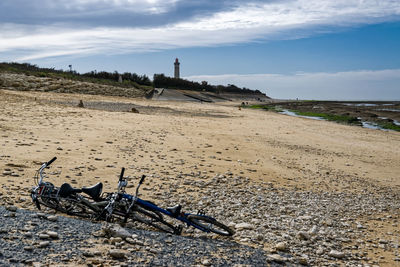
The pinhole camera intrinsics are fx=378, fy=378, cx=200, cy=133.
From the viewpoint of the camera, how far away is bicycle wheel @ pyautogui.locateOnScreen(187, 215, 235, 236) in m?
5.92

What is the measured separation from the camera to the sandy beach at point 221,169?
6.92m

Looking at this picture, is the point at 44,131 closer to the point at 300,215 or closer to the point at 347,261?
the point at 300,215

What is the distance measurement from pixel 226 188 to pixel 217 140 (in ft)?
22.3

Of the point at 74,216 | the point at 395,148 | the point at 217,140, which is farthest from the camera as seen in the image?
the point at 395,148

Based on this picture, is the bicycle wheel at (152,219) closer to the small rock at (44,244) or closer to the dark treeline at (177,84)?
the small rock at (44,244)

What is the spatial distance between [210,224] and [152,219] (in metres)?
0.95

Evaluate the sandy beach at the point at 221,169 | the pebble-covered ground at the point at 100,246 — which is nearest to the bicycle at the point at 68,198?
the pebble-covered ground at the point at 100,246

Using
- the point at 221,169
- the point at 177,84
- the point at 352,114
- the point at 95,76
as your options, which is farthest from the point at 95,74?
the point at 221,169

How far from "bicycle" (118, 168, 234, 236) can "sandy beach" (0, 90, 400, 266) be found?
0.46m

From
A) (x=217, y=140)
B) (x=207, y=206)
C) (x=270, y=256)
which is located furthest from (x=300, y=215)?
(x=217, y=140)

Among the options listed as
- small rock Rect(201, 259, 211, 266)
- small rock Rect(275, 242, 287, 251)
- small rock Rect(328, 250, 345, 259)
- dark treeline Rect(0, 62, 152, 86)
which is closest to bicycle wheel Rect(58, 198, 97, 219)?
small rock Rect(201, 259, 211, 266)

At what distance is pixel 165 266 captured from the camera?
4.86 m

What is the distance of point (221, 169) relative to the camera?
11.1m

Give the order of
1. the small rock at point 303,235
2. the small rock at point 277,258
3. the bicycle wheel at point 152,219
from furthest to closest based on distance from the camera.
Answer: the small rock at point 303,235
the bicycle wheel at point 152,219
the small rock at point 277,258
